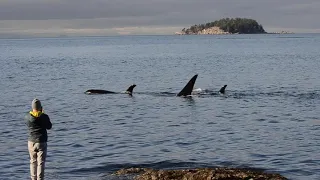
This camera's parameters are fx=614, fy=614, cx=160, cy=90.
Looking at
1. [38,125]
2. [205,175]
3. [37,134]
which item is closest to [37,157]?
[37,134]

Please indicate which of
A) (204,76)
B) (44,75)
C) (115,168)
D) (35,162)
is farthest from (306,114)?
(44,75)

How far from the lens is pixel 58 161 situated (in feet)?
73.5

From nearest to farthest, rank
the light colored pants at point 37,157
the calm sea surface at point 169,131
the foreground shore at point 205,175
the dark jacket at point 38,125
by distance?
the foreground shore at point 205,175 → the dark jacket at point 38,125 → the light colored pants at point 37,157 → the calm sea surface at point 169,131

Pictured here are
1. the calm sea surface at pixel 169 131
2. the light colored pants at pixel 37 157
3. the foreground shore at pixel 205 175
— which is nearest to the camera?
the foreground shore at pixel 205 175

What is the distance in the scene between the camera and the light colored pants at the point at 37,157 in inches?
677

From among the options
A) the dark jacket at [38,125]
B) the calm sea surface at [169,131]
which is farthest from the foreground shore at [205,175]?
the dark jacket at [38,125]

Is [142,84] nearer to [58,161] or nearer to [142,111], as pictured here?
[142,111]

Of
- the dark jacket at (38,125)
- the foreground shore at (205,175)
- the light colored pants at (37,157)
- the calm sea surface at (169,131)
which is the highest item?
the dark jacket at (38,125)

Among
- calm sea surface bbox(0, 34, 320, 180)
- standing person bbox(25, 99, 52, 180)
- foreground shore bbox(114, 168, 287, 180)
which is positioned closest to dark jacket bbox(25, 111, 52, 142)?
standing person bbox(25, 99, 52, 180)

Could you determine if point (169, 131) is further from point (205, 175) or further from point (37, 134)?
point (37, 134)

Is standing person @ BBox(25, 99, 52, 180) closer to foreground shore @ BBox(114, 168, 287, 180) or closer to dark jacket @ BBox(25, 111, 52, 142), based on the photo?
dark jacket @ BBox(25, 111, 52, 142)

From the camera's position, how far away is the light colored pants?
17188 mm

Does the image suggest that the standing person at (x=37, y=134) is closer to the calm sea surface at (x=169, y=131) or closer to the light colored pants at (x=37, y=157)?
the light colored pants at (x=37, y=157)

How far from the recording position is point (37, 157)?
17.4 meters
